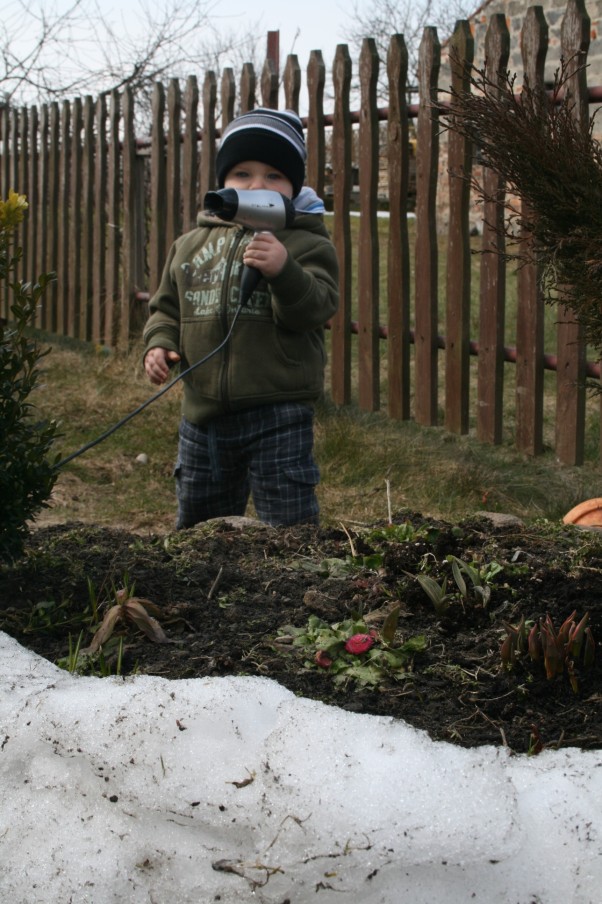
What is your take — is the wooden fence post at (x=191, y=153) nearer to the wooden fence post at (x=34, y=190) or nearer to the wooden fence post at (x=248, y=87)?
the wooden fence post at (x=248, y=87)

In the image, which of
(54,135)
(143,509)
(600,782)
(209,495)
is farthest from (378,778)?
(54,135)

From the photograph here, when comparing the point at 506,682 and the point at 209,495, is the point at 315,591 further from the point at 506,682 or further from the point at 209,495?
the point at 209,495

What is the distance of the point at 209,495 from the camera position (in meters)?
3.88

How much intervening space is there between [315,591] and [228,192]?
1370mm

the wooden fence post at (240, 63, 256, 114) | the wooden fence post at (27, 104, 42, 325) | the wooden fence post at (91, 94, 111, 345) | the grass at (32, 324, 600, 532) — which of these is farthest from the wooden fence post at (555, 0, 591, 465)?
the wooden fence post at (27, 104, 42, 325)

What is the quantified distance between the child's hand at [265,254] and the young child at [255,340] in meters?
0.16

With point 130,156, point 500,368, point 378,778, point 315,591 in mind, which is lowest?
point 378,778

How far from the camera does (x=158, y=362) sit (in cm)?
350

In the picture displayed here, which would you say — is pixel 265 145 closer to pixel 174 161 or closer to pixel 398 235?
pixel 398 235

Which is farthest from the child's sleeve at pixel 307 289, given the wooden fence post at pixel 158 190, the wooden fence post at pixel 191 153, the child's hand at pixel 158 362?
the wooden fence post at pixel 158 190

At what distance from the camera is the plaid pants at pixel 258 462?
3645mm

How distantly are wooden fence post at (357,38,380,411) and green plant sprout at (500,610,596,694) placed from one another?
13.6ft

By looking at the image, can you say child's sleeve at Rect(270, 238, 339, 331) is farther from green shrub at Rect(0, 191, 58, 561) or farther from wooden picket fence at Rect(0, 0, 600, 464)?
green shrub at Rect(0, 191, 58, 561)

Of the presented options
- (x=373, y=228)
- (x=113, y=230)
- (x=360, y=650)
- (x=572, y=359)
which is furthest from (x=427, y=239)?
(x=360, y=650)
